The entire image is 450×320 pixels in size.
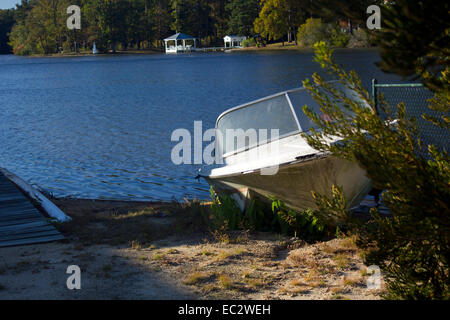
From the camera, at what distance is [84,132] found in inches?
960

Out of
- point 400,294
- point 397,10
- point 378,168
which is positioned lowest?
point 400,294

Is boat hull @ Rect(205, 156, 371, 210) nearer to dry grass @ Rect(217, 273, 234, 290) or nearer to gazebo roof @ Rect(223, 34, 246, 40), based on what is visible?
dry grass @ Rect(217, 273, 234, 290)

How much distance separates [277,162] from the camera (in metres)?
8.35

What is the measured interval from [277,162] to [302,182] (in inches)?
18.7

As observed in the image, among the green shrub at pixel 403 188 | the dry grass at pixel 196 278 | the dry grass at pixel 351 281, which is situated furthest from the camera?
the dry grass at pixel 196 278

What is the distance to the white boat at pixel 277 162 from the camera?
27.0ft

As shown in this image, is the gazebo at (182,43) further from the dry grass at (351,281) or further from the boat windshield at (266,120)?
the dry grass at (351,281)

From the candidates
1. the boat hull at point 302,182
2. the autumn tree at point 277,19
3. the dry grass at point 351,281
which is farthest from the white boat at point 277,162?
the autumn tree at point 277,19

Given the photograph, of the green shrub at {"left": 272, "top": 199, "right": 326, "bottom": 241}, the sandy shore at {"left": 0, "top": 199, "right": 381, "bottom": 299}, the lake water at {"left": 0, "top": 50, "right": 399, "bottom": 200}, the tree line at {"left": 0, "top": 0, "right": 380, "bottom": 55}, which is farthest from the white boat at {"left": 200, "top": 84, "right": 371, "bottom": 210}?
the tree line at {"left": 0, "top": 0, "right": 380, "bottom": 55}

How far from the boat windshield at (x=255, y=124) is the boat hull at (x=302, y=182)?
980 mm

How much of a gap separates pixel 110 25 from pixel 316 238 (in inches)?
5119
